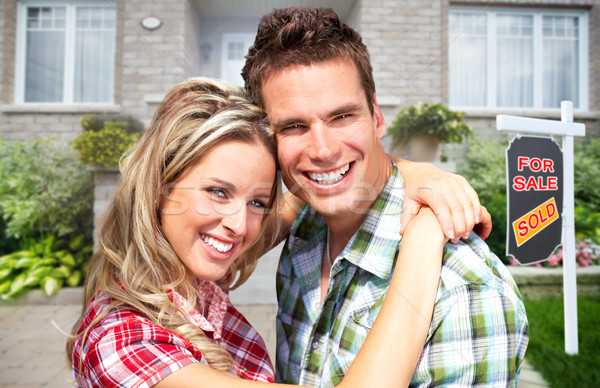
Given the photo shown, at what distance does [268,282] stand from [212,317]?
3.30 ft

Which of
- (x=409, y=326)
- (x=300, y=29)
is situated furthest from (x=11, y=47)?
(x=409, y=326)

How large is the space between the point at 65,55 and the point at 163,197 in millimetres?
2393

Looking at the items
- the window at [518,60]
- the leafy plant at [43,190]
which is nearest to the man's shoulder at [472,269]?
the window at [518,60]

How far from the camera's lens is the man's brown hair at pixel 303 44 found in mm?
729

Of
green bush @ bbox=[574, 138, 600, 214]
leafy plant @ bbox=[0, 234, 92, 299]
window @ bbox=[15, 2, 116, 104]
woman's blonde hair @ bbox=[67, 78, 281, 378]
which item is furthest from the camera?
leafy plant @ bbox=[0, 234, 92, 299]

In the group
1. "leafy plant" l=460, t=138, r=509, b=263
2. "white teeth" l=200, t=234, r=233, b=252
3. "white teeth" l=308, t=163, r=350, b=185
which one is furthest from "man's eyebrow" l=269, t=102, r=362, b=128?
"leafy plant" l=460, t=138, r=509, b=263

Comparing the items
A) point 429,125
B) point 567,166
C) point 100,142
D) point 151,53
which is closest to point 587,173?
point 567,166

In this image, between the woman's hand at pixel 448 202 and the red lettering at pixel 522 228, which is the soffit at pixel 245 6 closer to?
the woman's hand at pixel 448 202

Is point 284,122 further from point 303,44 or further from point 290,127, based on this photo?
point 303,44

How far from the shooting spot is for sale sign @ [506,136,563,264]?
885 millimetres

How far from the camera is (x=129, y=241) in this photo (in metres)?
0.73

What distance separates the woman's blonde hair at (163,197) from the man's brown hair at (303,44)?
0.08 metres

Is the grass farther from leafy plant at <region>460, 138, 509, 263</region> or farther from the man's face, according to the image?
the man's face

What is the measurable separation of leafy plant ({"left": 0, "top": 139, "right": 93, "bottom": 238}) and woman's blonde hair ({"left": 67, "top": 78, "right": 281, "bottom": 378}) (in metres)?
2.02
